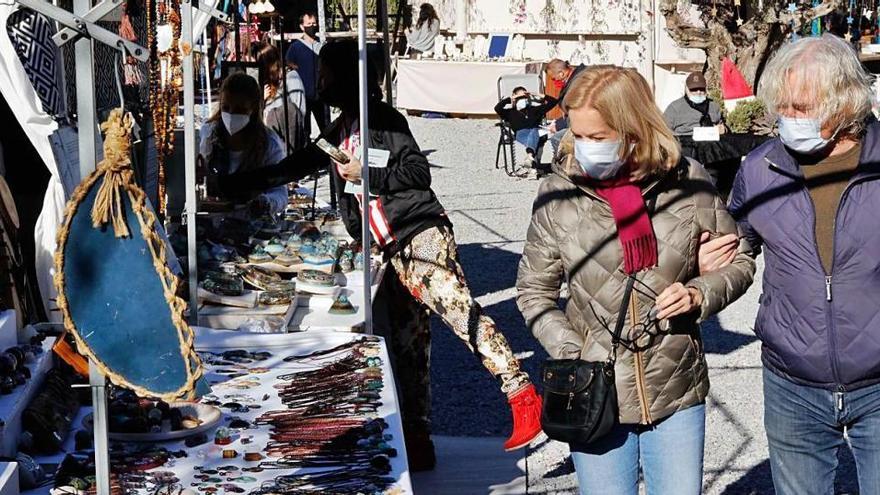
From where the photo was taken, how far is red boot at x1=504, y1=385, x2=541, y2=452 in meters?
4.38

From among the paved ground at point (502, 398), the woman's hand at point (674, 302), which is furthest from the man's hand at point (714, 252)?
the paved ground at point (502, 398)

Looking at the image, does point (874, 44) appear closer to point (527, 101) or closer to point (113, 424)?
point (527, 101)

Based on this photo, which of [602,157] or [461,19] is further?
[461,19]

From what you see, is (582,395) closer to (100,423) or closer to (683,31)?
(100,423)

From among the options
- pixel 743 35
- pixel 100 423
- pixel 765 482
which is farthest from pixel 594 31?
pixel 100 423

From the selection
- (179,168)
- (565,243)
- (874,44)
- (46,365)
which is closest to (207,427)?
(46,365)

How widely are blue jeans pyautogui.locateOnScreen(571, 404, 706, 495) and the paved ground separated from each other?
2028 mm

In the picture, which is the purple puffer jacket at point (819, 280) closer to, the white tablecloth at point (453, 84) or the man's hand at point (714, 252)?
the man's hand at point (714, 252)

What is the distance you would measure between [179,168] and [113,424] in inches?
224

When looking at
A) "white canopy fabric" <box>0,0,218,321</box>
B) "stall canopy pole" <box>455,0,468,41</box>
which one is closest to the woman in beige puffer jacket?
"white canopy fabric" <box>0,0,218,321</box>

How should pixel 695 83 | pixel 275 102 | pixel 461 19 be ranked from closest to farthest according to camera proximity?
pixel 275 102 < pixel 695 83 < pixel 461 19

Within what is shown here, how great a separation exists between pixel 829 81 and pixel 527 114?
12.9m

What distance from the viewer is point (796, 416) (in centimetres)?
317

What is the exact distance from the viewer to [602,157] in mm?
2910
